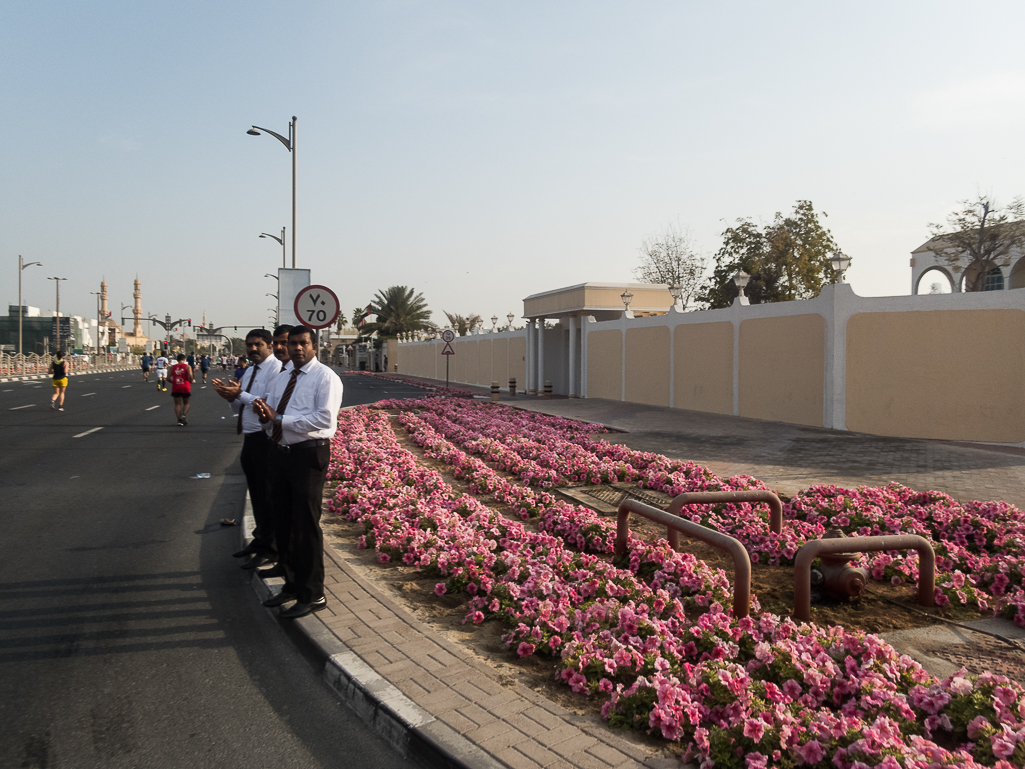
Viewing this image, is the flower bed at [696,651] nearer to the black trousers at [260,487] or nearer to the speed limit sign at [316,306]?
the black trousers at [260,487]

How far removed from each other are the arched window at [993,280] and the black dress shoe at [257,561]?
Result: 3726cm

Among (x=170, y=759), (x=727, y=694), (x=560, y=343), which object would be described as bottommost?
(x=170, y=759)

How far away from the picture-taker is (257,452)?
6145 millimetres

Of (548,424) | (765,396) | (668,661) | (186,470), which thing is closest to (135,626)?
(668,661)

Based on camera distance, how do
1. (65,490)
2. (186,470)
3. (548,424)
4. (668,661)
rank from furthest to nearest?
(548,424)
(186,470)
(65,490)
(668,661)

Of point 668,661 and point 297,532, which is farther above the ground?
point 297,532

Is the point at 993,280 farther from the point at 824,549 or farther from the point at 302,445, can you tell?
the point at 302,445

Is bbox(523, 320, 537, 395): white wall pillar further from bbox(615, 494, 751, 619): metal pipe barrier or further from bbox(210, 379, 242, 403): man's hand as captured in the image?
bbox(615, 494, 751, 619): metal pipe barrier

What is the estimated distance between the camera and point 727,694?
340 cm

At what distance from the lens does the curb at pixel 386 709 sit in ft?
10.1

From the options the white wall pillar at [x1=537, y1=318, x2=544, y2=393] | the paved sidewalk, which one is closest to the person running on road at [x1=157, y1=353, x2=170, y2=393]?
the white wall pillar at [x1=537, y1=318, x2=544, y2=393]

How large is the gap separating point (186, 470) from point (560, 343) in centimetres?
2277

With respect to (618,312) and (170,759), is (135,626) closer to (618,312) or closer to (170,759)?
(170,759)

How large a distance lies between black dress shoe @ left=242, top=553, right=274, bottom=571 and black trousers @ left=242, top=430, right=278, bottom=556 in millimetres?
43
